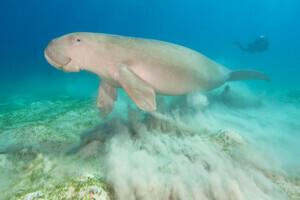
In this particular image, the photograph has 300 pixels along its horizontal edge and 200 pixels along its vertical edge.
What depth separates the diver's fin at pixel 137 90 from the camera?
4.98m

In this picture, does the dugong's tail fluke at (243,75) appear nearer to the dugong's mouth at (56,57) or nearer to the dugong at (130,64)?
the dugong at (130,64)

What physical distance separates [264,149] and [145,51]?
9.26 feet

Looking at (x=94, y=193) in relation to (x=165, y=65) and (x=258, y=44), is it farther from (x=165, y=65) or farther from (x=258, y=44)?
(x=258, y=44)

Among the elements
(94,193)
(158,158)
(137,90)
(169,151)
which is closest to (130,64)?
(137,90)

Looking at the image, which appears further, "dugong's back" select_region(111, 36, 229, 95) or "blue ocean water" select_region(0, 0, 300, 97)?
"blue ocean water" select_region(0, 0, 300, 97)

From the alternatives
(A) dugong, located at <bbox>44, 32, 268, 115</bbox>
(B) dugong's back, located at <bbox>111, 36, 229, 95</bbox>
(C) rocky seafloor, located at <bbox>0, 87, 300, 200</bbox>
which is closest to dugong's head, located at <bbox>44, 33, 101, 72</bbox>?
(A) dugong, located at <bbox>44, 32, 268, 115</bbox>

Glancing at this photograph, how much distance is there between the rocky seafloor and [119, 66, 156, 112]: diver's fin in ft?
2.19

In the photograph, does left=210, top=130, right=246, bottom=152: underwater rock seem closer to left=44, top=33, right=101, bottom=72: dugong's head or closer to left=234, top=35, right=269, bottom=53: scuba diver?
left=44, top=33, right=101, bottom=72: dugong's head

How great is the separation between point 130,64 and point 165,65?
862mm

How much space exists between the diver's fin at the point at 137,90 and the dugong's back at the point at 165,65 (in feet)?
1.24

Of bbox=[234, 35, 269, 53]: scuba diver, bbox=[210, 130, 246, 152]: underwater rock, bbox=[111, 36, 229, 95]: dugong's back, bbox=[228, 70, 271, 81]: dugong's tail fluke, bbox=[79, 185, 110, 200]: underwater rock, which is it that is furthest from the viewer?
bbox=[234, 35, 269, 53]: scuba diver

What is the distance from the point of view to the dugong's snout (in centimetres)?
516

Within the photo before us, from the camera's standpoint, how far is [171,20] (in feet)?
417

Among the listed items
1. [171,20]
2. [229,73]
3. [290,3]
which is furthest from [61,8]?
[290,3]
